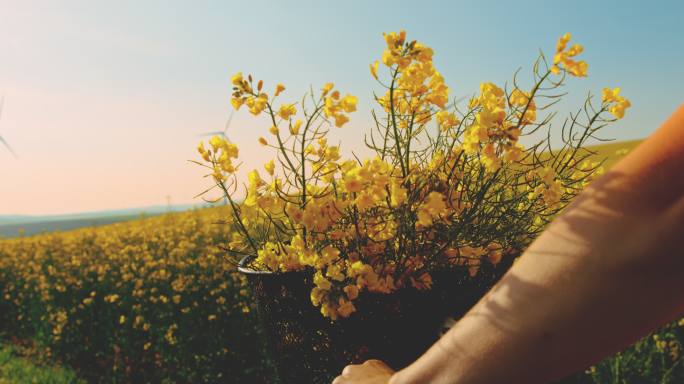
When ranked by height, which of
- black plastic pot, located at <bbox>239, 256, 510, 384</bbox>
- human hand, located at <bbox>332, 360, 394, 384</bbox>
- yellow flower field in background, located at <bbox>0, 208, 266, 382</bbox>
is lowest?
yellow flower field in background, located at <bbox>0, 208, 266, 382</bbox>

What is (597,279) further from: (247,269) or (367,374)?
(247,269)

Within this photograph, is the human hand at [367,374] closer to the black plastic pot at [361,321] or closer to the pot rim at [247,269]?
the black plastic pot at [361,321]

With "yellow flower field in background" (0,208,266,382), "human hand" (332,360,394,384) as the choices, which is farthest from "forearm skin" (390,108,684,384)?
"yellow flower field in background" (0,208,266,382)

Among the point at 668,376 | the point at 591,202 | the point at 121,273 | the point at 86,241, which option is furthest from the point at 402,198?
the point at 86,241

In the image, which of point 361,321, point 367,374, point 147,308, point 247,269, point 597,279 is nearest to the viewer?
point 597,279

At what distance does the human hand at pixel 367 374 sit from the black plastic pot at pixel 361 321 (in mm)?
73

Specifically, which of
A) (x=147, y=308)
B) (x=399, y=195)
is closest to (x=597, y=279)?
(x=399, y=195)

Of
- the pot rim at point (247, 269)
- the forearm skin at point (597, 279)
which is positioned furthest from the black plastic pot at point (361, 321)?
the forearm skin at point (597, 279)

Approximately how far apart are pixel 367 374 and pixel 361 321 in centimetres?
14

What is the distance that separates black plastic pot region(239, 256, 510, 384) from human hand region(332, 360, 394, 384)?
7 centimetres

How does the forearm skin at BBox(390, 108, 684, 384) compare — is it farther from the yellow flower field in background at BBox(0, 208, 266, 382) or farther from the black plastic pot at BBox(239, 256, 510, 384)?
the yellow flower field in background at BBox(0, 208, 266, 382)

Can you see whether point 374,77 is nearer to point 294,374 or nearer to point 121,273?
point 294,374

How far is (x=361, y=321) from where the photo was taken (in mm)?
1244

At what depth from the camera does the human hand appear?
1103 mm
